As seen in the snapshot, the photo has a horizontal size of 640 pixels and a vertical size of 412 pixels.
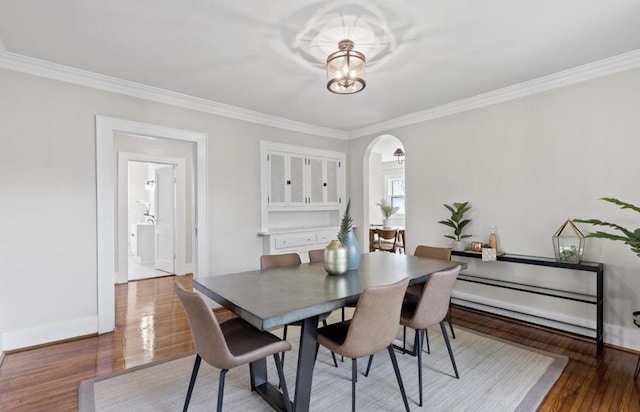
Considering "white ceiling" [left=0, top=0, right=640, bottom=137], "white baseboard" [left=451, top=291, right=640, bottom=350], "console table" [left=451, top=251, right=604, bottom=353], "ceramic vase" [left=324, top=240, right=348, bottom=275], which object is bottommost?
"white baseboard" [left=451, top=291, right=640, bottom=350]

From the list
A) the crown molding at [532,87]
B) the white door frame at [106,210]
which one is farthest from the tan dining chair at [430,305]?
the white door frame at [106,210]

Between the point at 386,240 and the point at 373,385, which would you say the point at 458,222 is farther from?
the point at 386,240

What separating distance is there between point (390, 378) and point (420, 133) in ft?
10.1

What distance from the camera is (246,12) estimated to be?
6.72ft

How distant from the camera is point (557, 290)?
123 inches

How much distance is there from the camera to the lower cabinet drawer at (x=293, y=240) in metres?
4.27

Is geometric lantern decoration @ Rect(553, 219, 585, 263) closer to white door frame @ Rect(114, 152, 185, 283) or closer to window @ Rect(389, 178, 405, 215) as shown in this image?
window @ Rect(389, 178, 405, 215)

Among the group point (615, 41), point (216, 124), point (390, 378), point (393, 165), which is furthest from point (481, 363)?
point (393, 165)

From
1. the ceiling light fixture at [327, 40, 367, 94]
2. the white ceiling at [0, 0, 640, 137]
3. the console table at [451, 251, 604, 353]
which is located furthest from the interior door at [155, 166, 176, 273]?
the console table at [451, 251, 604, 353]

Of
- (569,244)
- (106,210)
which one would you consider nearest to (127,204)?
(106,210)

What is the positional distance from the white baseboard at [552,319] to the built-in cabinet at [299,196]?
2.07 m

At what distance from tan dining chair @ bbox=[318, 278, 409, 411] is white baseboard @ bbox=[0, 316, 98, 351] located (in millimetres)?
2505

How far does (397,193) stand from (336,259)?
648cm

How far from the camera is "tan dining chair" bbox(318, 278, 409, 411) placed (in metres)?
1.67
